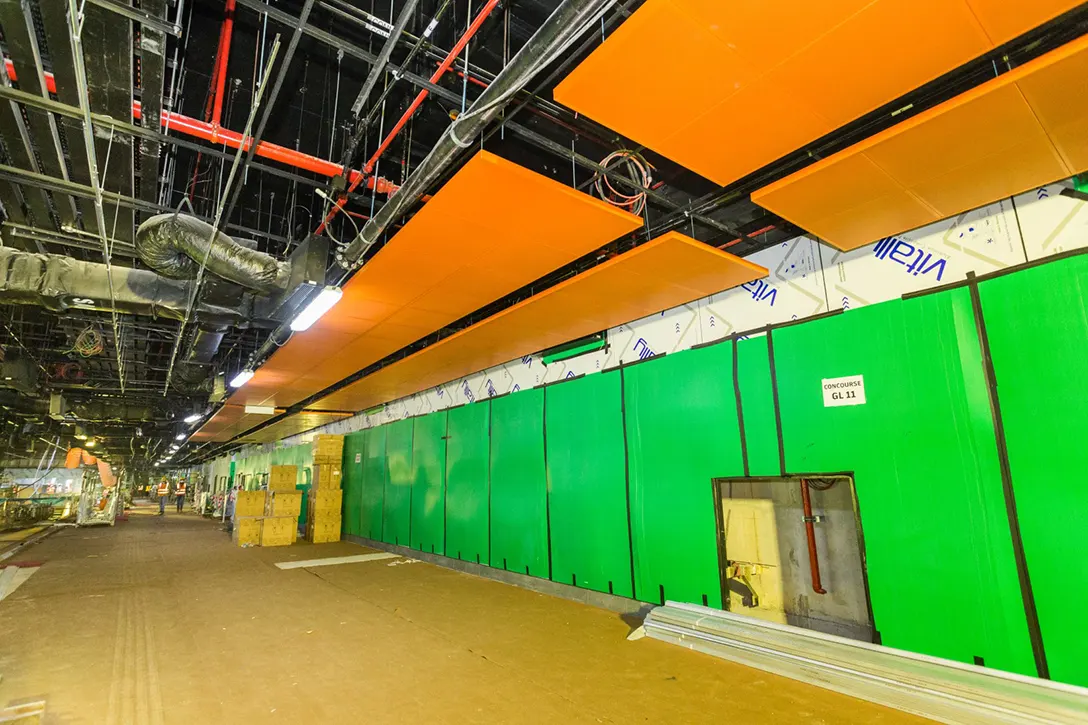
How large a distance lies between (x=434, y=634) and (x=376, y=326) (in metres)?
3.33

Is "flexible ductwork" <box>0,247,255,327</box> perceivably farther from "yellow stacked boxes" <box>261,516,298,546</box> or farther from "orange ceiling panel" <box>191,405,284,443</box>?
"yellow stacked boxes" <box>261,516,298,546</box>

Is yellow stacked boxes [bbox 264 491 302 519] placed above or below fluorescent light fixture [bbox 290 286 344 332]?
below

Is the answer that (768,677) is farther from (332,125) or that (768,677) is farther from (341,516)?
(341,516)

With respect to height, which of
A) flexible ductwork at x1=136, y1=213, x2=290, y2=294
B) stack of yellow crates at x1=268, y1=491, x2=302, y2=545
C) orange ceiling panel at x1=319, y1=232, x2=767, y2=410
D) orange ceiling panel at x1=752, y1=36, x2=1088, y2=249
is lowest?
stack of yellow crates at x1=268, y1=491, x2=302, y2=545

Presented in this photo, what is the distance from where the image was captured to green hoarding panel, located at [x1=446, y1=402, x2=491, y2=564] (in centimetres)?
734

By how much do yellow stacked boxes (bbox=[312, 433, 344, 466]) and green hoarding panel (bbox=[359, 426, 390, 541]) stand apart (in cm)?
112

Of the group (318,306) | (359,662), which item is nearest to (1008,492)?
(359,662)

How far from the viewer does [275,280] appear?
4.50 metres

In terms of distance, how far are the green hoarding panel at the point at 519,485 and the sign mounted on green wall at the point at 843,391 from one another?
11.4ft

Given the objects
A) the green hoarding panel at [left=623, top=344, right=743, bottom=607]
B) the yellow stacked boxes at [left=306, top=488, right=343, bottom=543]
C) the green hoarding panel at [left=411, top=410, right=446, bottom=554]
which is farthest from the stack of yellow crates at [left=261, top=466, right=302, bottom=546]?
the green hoarding panel at [left=623, top=344, right=743, bottom=607]

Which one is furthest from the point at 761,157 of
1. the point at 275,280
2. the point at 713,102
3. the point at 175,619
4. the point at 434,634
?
the point at 175,619

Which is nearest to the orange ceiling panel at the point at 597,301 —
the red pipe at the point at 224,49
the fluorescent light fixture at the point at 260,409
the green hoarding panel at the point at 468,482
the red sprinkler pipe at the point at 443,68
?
the green hoarding panel at the point at 468,482

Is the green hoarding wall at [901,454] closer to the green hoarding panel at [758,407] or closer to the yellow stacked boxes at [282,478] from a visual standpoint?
the green hoarding panel at [758,407]

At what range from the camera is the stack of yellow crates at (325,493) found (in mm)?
11789
